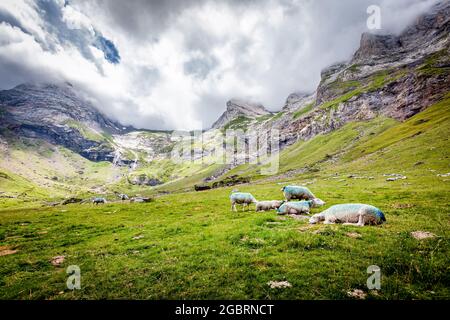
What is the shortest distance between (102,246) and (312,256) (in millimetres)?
16093

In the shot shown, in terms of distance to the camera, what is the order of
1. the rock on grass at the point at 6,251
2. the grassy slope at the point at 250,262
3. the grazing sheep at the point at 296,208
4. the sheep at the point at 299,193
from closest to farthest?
the grassy slope at the point at 250,262 → the rock on grass at the point at 6,251 → the grazing sheep at the point at 296,208 → the sheep at the point at 299,193

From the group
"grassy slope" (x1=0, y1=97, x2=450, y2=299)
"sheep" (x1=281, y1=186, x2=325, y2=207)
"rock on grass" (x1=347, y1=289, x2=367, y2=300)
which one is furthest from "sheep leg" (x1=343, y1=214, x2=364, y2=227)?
"sheep" (x1=281, y1=186, x2=325, y2=207)

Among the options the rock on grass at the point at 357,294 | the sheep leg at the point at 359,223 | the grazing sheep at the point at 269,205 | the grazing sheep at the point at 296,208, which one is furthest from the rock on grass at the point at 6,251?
the sheep leg at the point at 359,223

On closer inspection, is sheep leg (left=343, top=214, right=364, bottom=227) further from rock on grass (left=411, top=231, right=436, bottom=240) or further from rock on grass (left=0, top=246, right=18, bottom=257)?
rock on grass (left=0, top=246, right=18, bottom=257)

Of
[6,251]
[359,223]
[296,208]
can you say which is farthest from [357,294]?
[6,251]

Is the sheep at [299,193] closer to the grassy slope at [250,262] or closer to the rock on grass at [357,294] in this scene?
the grassy slope at [250,262]

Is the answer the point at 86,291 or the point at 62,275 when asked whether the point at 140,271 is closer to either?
the point at 86,291

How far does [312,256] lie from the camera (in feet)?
37.4

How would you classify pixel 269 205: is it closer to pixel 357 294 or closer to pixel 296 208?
pixel 296 208

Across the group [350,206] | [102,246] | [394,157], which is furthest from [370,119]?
[102,246]

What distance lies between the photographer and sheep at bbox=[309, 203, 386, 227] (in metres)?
16.4

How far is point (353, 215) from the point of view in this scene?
56.2 ft

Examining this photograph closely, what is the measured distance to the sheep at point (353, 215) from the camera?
1636 centimetres

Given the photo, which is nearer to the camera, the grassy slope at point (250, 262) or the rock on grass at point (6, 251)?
the grassy slope at point (250, 262)
